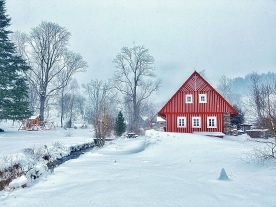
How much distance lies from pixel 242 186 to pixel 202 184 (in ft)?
3.33

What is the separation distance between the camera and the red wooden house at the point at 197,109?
26.6 metres

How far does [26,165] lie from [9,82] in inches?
709

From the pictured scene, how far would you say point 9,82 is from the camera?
89.5 feet

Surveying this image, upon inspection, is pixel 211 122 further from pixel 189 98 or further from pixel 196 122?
pixel 189 98

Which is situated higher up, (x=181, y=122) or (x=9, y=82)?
(x=9, y=82)

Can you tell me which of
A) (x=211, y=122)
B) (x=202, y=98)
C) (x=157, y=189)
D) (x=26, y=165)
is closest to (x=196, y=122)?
(x=211, y=122)

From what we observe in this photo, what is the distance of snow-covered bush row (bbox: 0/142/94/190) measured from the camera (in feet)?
29.2

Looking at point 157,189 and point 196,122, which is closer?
point 157,189

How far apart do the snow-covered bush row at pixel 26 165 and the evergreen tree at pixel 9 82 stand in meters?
11.7

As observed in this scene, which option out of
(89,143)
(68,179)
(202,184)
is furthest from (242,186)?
(89,143)

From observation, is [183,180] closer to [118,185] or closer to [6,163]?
[118,185]

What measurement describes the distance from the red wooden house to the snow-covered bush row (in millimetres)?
12540

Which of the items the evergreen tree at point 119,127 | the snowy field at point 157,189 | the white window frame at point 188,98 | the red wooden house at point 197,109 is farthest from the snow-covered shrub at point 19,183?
the evergreen tree at point 119,127

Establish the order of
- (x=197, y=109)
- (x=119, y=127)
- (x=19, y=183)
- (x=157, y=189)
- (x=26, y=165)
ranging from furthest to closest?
(x=119, y=127) < (x=197, y=109) < (x=26, y=165) < (x=19, y=183) < (x=157, y=189)
